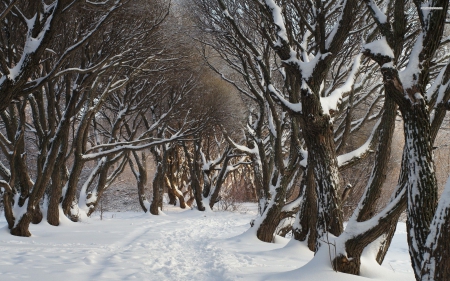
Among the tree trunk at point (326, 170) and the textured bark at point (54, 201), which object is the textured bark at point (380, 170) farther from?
the textured bark at point (54, 201)

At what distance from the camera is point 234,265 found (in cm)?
552

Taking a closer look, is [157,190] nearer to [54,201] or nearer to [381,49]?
[54,201]

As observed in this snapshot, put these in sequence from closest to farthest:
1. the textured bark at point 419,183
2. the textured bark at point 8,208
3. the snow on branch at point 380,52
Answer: the textured bark at point 419,183 < the snow on branch at point 380,52 < the textured bark at point 8,208

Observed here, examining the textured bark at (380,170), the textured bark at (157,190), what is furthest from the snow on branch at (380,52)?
the textured bark at (157,190)

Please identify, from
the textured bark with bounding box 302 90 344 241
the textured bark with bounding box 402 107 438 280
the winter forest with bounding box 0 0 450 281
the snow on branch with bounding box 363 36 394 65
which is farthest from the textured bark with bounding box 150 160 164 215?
the textured bark with bounding box 402 107 438 280

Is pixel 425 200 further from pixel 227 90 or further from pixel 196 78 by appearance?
pixel 227 90

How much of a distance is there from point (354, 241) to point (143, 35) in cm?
769

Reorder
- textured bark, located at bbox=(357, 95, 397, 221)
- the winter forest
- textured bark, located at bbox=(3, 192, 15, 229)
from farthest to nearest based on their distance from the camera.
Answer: textured bark, located at bbox=(3, 192, 15, 229), textured bark, located at bbox=(357, 95, 397, 221), the winter forest

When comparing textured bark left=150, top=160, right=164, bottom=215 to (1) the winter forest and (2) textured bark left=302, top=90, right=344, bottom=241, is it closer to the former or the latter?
(1) the winter forest

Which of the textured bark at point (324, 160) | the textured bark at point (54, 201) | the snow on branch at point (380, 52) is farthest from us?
the textured bark at point (54, 201)

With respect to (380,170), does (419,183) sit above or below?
below

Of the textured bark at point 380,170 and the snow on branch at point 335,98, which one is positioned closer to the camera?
the textured bark at point 380,170

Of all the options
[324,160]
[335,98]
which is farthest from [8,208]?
[335,98]

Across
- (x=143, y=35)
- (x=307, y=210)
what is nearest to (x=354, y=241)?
(x=307, y=210)
